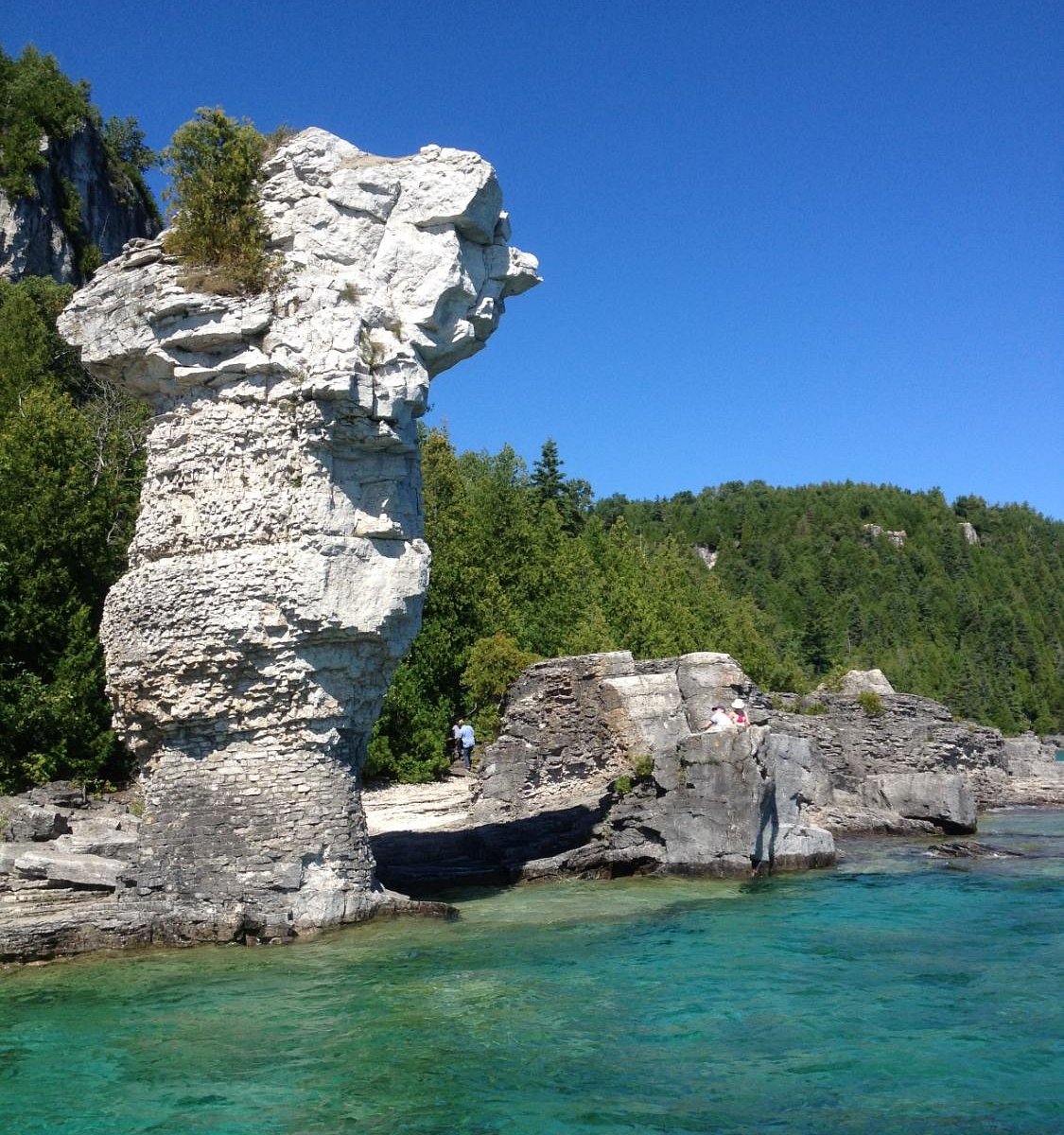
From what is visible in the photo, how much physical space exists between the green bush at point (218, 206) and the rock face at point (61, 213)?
28363 millimetres

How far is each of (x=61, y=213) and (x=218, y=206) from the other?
108 feet

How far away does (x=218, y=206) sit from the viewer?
13328 mm

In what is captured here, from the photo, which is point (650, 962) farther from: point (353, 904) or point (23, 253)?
point (23, 253)

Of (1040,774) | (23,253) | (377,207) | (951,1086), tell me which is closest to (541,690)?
(377,207)

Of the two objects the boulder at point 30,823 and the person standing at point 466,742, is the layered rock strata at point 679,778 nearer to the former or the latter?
the person standing at point 466,742

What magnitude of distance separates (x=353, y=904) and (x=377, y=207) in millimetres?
8422

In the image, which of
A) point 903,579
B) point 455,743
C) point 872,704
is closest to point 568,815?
point 455,743

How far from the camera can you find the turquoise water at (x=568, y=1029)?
7.47 metres

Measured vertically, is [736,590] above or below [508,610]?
above

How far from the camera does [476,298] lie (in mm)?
13945

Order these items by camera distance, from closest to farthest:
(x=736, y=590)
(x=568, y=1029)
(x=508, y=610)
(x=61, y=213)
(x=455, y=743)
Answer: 1. (x=568, y=1029)
2. (x=455, y=743)
3. (x=508, y=610)
4. (x=61, y=213)
5. (x=736, y=590)

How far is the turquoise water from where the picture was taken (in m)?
7.47

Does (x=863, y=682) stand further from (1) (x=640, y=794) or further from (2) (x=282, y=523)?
(2) (x=282, y=523)

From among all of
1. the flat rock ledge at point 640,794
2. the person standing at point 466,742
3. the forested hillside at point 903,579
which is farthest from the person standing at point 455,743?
the forested hillside at point 903,579
